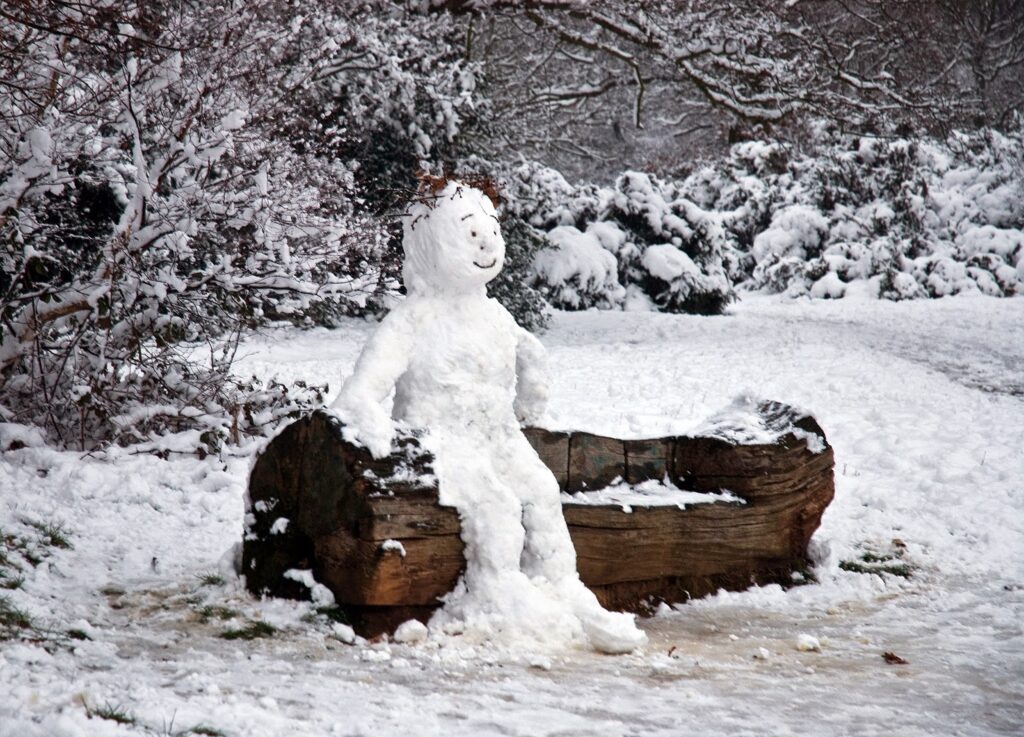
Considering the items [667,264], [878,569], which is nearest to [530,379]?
[878,569]

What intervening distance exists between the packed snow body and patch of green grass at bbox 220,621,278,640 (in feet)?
1.98

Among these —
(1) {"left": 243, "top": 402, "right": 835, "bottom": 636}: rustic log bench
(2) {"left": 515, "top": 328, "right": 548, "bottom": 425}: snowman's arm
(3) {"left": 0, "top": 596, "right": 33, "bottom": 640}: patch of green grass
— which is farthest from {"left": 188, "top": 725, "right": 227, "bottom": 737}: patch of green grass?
(2) {"left": 515, "top": 328, "right": 548, "bottom": 425}: snowman's arm

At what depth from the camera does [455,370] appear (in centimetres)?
405

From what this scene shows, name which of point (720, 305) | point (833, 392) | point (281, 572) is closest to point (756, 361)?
point (833, 392)

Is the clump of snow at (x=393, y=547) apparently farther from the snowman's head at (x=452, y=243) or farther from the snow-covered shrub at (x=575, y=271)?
the snow-covered shrub at (x=575, y=271)

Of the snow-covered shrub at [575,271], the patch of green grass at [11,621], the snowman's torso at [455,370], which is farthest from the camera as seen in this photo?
the snow-covered shrub at [575,271]

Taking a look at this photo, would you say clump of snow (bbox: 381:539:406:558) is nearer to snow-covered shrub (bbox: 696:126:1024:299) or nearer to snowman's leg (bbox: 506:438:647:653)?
snowman's leg (bbox: 506:438:647:653)

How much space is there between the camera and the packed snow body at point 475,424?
3672 millimetres

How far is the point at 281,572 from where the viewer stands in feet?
12.7

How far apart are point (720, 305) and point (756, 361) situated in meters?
4.05

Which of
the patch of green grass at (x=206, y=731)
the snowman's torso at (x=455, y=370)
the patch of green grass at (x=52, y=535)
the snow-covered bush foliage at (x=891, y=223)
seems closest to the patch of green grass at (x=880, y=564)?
the snowman's torso at (x=455, y=370)

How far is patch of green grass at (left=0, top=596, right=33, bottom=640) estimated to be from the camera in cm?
312

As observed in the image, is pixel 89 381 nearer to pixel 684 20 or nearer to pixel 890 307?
pixel 684 20

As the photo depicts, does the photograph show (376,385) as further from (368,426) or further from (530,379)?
(530,379)
